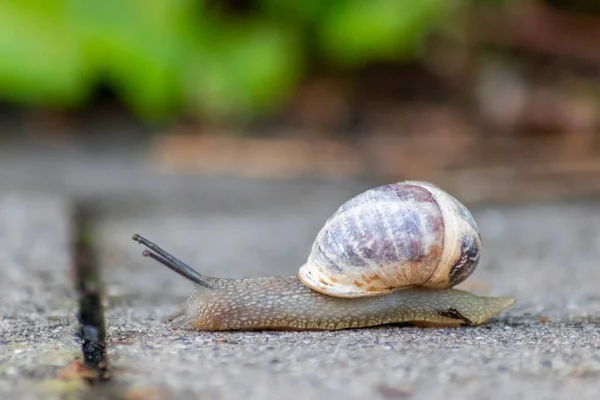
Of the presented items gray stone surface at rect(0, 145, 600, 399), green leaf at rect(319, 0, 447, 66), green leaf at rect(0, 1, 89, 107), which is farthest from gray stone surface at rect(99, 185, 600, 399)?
green leaf at rect(319, 0, 447, 66)

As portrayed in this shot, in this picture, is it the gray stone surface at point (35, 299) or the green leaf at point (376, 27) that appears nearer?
the gray stone surface at point (35, 299)

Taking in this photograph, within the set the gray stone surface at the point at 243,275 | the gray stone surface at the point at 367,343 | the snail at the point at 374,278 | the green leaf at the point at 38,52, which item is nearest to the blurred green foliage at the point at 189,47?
the green leaf at the point at 38,52

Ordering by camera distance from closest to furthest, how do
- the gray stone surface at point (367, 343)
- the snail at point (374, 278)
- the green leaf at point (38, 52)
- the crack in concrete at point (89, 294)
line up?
the gray stone surface at point (367, 343)
the crack in concrete at point (89, 294)
the snail at point (374, 278)
the green leaf at point (38, 52)

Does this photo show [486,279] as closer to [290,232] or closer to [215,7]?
[290,232]

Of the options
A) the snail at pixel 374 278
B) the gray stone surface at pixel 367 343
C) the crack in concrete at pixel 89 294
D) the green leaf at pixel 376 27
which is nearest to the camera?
the gray stone surface at pixel 367 343

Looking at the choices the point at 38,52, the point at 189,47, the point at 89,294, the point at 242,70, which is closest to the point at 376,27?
the point at 242,70

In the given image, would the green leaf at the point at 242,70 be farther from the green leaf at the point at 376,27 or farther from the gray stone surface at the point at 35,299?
the gray stone surface at the point at 35,299

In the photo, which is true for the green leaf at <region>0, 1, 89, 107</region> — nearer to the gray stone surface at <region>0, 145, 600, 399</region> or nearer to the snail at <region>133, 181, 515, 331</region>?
the gray stone surface at <region>0, 145, 600, 399</region>
